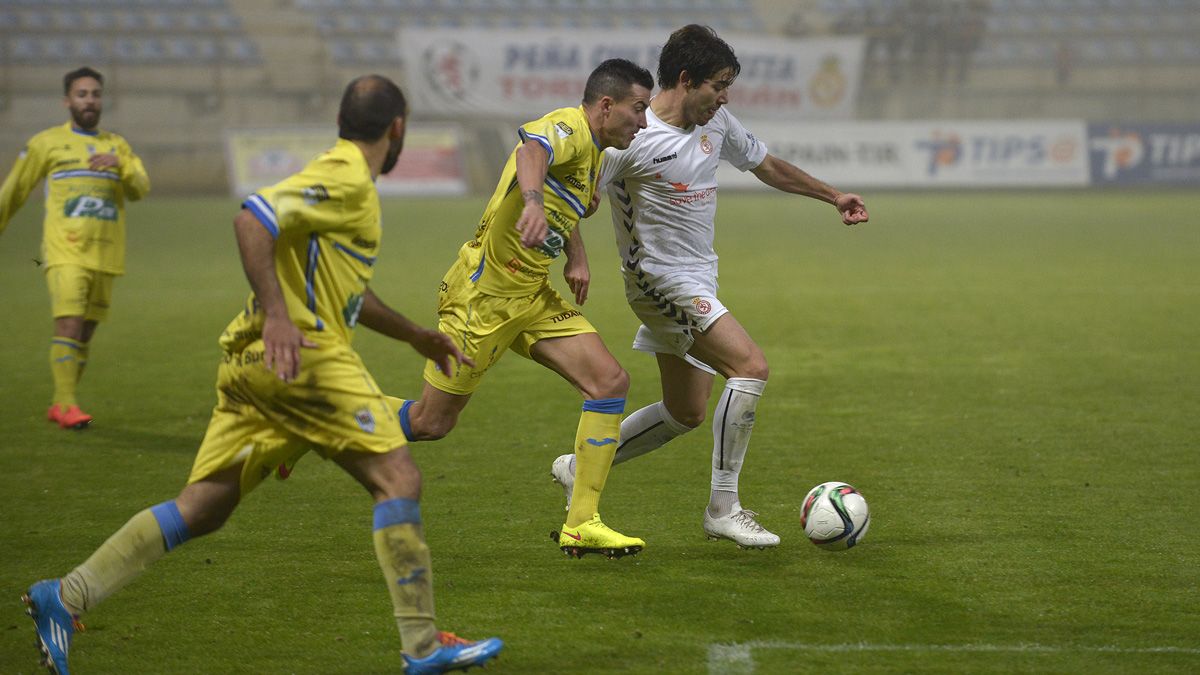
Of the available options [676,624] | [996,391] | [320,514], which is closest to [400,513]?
[676,624]

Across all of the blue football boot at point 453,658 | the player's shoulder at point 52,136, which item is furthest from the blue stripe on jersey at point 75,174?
the blue football boot at point 453,658

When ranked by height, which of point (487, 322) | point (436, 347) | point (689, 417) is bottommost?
point (689, 417)

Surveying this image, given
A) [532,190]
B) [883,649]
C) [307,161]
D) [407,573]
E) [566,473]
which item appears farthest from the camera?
[307,161]

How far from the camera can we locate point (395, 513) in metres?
3.59

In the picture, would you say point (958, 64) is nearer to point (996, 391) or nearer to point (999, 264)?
point (999, 264)

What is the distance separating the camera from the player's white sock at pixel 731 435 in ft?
17.1

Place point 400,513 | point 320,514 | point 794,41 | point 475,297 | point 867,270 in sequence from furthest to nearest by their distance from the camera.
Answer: point 794,41, point 867,270, point 320,514, point 475,297, point 400,513

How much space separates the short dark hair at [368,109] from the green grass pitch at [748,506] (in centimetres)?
154

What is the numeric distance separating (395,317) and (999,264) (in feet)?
45.1

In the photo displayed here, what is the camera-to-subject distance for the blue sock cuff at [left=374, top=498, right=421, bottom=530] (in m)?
3.59

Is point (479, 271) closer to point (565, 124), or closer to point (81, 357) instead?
point (565, 124)

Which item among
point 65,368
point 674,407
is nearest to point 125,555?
point 674,407

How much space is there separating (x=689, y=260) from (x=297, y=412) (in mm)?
2225

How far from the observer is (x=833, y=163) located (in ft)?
108
